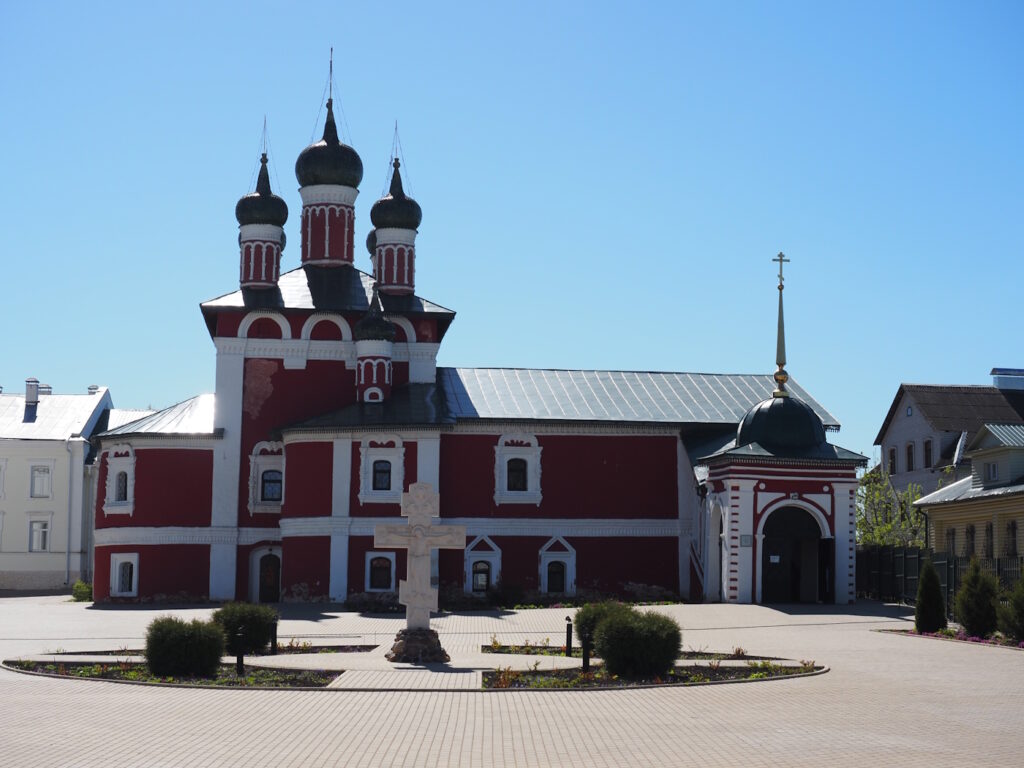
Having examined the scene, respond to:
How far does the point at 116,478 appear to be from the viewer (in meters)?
38.4

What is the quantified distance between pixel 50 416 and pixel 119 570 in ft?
58.9

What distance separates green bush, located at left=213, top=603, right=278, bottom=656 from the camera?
757 inches

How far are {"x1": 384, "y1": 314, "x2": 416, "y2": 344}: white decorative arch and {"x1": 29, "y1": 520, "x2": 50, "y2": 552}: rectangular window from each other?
2002 centimetres

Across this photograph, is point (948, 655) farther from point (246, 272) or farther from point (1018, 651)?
point (246, 272)

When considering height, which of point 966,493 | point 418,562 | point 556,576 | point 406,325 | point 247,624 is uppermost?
point 406,325

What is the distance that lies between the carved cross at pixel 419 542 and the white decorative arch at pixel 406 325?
1915cm

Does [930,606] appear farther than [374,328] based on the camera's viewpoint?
No

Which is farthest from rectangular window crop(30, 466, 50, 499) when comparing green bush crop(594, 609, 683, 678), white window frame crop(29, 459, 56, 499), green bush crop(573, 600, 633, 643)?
green bush crop(594, 609, 683, 678)

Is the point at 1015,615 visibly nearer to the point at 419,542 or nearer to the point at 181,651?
the point at 419,542

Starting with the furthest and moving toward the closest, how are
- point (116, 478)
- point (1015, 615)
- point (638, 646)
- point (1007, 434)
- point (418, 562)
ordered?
1. point (116, 478)
2. point (1007, 434)
3. point (1015, 615)
4. point (418, 562)
5. point (638, 646)

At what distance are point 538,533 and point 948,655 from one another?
59.4ft

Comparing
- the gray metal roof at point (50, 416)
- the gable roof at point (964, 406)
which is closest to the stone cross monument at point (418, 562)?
the gable roof at point (964, 406)

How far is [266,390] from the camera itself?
128 ft

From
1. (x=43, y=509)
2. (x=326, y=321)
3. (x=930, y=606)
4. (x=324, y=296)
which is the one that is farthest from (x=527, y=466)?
(x=43, y=509)
